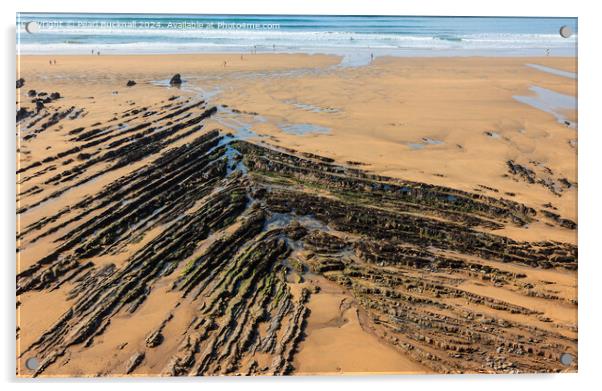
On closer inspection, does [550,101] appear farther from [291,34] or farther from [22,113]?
[22,113]

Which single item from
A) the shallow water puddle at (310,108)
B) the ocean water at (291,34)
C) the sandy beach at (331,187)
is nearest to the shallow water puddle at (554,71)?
the sandy beach at (331,187)

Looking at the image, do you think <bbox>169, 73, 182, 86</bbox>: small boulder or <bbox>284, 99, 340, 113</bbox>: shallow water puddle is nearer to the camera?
<bbox>284, 99, 340, 113</bbox>: shallow water puddle

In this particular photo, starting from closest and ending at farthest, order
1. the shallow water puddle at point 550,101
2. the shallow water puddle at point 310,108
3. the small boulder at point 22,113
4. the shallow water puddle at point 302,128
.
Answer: the small boulder at point 22,113
the shallow water puddle at point 550,101
the shallow water puddle at point 302,128
the shallow water puddle at point 310,108

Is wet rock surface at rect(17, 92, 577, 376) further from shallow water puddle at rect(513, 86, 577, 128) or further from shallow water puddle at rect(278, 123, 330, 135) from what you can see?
shallow water puddle at rect(513, 86, 577, 128)

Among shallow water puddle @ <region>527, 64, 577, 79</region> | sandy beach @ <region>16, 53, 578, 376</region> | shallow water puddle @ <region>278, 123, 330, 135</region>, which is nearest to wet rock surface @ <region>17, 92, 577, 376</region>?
sandy beach @ <region>16, 53, 578, 376</region>

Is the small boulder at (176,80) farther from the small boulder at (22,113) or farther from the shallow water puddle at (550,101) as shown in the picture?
the shallow water puddle at (550,101)

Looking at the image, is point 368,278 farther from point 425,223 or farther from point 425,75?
point 425,75
